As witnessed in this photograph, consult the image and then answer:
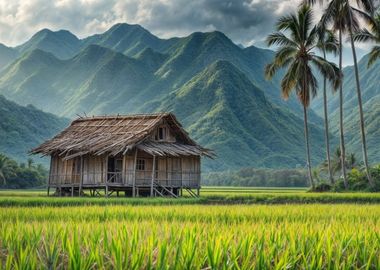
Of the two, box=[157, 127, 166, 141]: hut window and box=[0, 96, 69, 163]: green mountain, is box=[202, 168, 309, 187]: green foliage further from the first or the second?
box=[157, 127, 166, 141]: hut window

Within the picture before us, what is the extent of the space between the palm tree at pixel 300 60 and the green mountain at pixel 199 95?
2562 inches

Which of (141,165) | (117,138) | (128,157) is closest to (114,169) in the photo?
(141,165)

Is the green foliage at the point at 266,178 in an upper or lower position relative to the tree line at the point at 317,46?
lower

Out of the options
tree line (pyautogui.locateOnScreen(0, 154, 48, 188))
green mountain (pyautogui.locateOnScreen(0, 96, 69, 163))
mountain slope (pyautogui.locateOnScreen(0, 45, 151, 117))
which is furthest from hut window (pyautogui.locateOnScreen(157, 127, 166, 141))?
mountain slope (pyautogui.locateOnScreen(0, 45, 151, 117))

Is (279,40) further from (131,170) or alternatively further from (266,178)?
(266,178)

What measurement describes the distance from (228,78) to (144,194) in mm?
92939

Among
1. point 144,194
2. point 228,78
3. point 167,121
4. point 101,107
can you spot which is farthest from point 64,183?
point 101,107

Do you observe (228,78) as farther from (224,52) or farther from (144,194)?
(144,194)

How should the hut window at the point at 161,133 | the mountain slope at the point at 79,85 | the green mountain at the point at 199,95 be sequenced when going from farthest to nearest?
the mountain slope at the point at 79,85 < the green mountain at the point at 199,95 < the hut window at the point at 161,133

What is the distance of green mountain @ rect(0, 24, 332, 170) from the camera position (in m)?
110

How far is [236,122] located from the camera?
11281cm

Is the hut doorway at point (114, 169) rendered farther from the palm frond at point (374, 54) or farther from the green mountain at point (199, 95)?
the green mountain at point (199, 95)

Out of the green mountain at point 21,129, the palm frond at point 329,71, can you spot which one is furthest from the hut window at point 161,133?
the green mountain at point 21,129

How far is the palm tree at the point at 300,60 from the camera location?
35.2 meters
